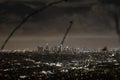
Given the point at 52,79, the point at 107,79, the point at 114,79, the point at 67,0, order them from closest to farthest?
1. the point at 67,0
2. the point at 114,79
3. the point at 107,79
4. the point at 52,79

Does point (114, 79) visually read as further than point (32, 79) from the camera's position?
No

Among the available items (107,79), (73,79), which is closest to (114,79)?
(107,79)

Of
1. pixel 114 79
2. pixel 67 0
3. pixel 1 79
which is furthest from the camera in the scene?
pixel 1 79

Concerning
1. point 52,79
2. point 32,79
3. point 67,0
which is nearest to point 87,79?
point 52,79

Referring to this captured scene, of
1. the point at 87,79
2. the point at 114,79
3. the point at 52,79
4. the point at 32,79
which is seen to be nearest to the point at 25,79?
the point at 32,79

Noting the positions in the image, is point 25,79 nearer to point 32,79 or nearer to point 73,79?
point 32,79

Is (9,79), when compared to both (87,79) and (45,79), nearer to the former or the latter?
(45,79)

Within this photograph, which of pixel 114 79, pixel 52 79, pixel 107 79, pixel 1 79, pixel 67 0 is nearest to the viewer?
pixel 67 0

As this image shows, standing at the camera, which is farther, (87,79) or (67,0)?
(87,79)
